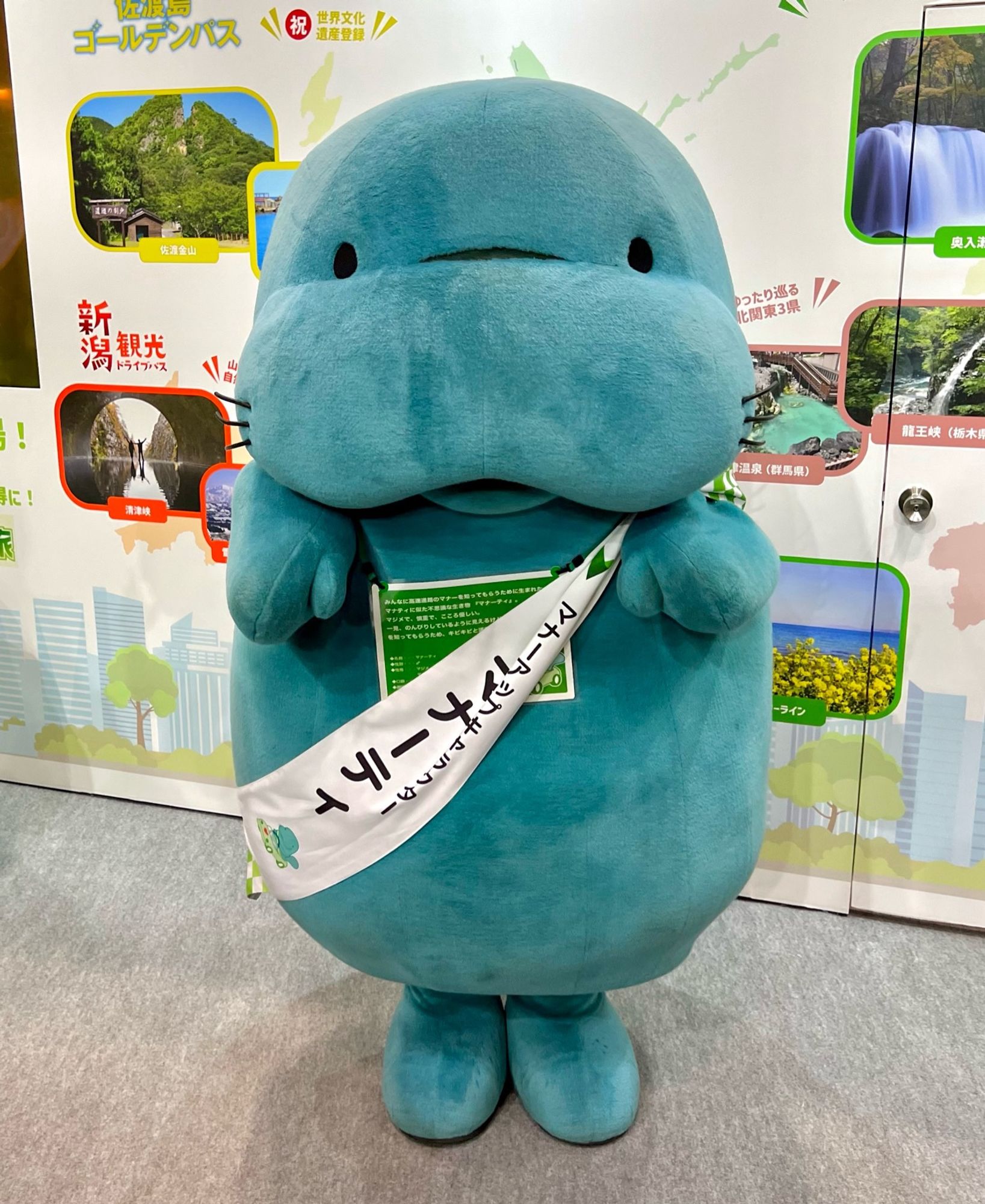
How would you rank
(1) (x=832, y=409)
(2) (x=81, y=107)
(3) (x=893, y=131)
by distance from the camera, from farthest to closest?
(2) (x=81, y=107) → (1) (x=832, y=409) → (3) (x=893, y=131)

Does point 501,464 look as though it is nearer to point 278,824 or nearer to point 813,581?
point 278,824

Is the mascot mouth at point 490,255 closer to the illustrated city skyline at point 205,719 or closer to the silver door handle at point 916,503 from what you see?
the silver door handle at point 916,503

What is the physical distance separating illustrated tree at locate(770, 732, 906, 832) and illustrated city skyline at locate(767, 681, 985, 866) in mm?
11

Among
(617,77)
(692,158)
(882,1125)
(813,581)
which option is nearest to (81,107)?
(617,77)

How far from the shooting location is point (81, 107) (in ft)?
7.46

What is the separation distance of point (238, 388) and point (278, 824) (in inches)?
20.9

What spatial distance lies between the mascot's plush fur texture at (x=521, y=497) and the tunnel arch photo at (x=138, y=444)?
117 centimetres

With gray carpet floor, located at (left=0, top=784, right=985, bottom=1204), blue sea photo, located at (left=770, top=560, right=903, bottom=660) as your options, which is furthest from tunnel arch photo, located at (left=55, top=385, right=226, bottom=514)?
blue sea photo, located at (left=770, top=560, right=903, bottom=660)

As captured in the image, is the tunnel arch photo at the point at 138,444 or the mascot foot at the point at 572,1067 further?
the tunnel arch photo at the point at 138,444

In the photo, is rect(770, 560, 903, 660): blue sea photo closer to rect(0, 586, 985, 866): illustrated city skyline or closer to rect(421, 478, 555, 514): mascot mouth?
rect(0, 586, 985, 866): illustrated city skyline

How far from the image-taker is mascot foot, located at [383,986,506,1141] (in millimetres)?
1493

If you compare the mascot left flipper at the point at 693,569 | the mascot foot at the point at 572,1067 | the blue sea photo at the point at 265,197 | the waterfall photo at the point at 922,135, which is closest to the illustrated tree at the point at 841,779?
the mascot foot at the point at 572,1067

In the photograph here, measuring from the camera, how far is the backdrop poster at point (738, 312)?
1881 mm

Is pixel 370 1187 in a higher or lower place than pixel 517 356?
lower
